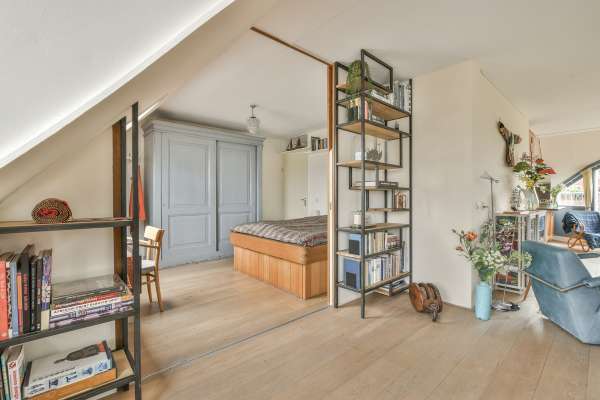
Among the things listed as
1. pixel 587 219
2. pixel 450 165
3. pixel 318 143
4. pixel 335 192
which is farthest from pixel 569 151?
pixel 335 192

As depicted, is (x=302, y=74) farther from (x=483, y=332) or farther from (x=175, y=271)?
(x=175, y=271)

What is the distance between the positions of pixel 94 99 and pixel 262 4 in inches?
38.3

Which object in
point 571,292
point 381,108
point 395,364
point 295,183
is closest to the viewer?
point 395,364

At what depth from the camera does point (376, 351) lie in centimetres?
204

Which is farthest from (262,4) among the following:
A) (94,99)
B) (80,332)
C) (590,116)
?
(590,116)

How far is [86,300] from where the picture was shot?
4.27 feet

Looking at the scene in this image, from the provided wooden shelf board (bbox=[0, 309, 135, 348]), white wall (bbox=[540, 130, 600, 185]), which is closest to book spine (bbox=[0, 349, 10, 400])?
wooden shelf board (bbox=[0, 309, 135, 348])

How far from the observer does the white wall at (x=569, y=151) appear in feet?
18.6

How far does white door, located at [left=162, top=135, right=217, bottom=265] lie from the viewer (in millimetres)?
4547

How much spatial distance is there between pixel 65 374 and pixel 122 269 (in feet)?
1.74

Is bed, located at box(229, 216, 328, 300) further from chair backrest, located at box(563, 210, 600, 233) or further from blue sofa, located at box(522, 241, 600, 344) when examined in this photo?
chair backrest, located at box(563, 210, 600, 233)

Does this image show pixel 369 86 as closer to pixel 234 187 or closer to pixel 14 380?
pixel 14 380

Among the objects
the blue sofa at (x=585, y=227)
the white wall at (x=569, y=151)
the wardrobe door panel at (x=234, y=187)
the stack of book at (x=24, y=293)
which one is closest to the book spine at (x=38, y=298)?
the stack of book at (x=24, y=293)

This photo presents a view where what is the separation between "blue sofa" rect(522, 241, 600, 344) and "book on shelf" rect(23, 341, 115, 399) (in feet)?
9.99
